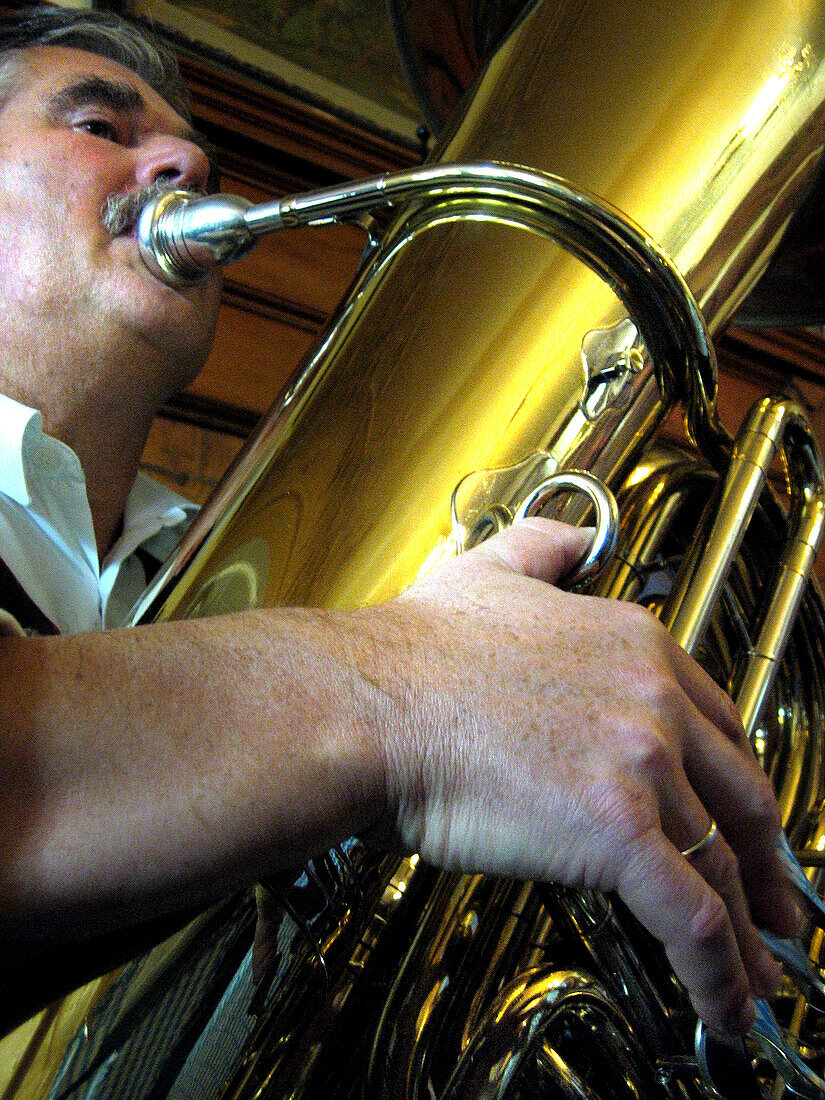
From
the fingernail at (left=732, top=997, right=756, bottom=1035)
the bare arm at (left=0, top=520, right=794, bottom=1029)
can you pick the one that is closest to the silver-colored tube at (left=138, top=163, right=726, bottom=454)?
the bare arm at (left=0, top=520, right=794, bottom=1029)

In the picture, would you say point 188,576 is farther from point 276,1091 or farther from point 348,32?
point 348,32

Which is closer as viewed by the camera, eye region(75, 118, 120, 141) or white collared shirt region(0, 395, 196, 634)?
white collared shirt region(0, 395, 196, 634)

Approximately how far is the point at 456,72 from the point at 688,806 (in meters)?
0.74

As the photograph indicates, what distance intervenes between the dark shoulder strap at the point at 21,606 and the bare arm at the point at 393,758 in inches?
9.2

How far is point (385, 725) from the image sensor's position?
0.32m

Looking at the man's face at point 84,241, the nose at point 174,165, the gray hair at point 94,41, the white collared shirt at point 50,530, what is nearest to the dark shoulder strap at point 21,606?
the white collared shirt at point 50,530

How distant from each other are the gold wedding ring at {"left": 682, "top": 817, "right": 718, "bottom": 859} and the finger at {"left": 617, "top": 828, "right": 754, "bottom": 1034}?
0.01m

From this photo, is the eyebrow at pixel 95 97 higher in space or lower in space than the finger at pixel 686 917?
higher

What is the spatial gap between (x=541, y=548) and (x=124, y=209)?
44cm

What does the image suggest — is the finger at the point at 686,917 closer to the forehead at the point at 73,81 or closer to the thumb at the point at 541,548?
the thumb at the point at 541,548

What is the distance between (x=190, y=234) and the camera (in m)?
0.58

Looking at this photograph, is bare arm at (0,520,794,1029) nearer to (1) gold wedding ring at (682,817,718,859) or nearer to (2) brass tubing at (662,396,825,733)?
(1) gold wedding ring at (682,817,718,859)

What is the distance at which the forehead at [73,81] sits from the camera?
73 centimetres

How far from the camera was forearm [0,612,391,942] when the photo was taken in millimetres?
272
